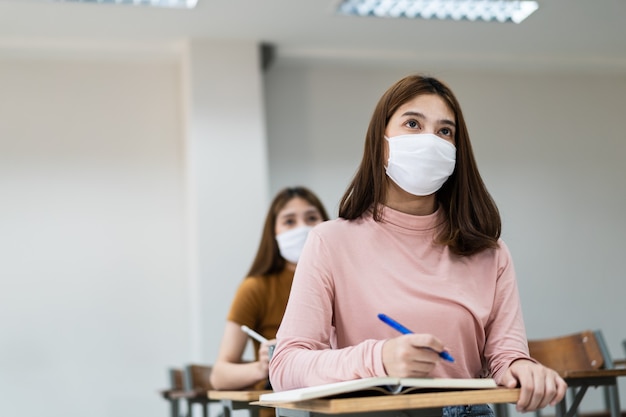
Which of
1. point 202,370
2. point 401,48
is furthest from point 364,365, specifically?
point 401,48

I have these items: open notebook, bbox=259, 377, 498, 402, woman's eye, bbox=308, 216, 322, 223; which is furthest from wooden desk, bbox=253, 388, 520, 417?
woman's eye, bbox=308, 216, 322, 223

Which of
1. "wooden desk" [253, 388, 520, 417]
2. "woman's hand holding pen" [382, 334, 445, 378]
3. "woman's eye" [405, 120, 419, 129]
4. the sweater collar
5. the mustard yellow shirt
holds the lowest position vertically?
"wooden desk" [253, 388, 520, 417]

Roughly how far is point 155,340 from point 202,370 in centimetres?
183

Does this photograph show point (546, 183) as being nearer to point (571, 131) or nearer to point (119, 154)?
point (571, 131)

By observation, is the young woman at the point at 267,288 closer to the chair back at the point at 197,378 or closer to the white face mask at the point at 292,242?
the white face mask at the point at 292,242

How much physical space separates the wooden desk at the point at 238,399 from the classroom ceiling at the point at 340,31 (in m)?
2.77

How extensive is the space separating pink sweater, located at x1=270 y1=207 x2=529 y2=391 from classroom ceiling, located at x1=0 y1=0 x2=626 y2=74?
344 centimetres

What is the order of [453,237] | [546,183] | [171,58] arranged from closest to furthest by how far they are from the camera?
[453,237]
[171,58]
[546,183]

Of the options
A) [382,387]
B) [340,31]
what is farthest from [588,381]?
[340,31]

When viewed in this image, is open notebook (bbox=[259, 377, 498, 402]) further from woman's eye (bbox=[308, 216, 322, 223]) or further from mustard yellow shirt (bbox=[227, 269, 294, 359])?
woman's eye (bbox=[308, 216, 322, 223])

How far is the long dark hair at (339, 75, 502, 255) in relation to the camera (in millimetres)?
1610

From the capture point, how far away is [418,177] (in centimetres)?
159

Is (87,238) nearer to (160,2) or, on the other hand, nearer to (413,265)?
(160,2)

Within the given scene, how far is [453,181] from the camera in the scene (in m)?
1.67
